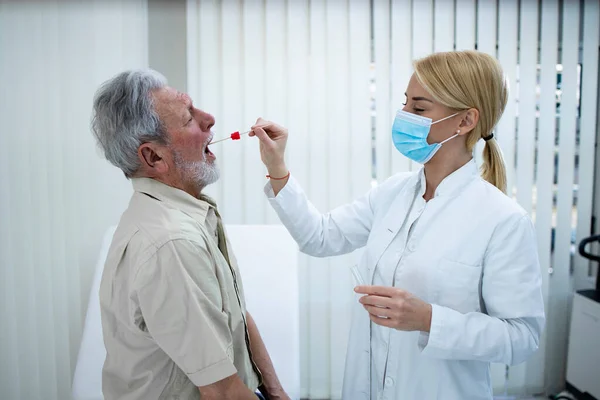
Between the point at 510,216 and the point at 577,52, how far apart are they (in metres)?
1.61

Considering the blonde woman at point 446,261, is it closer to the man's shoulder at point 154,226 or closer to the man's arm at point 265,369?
the man's arm at point 265,369

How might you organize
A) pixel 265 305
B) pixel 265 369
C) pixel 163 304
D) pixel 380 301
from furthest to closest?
pixel 265 305 → pixel 265 369 → pixel 380 301 → pixel 163 304

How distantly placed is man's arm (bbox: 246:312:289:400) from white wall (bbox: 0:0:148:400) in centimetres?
117

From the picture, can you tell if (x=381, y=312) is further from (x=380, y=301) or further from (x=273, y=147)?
(x=273, y=147)

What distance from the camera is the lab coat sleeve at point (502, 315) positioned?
4.23 feet

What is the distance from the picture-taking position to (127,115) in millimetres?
1292

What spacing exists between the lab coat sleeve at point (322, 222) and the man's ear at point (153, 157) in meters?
0.41

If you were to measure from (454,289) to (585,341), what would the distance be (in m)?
1.55

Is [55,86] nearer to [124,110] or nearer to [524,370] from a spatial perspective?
[124,110]

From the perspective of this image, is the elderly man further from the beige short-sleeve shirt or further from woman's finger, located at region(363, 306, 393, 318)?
woman's finger, located at region(363, 306, 393, 318)

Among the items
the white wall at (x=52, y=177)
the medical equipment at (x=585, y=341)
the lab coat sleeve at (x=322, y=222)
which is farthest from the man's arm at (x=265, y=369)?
the medical equipment at (x=585, y=341)

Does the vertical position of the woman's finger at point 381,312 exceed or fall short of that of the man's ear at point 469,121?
it falls short

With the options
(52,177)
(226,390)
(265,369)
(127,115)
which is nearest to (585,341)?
(265,369)

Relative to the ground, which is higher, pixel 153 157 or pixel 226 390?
pixel 153 157
